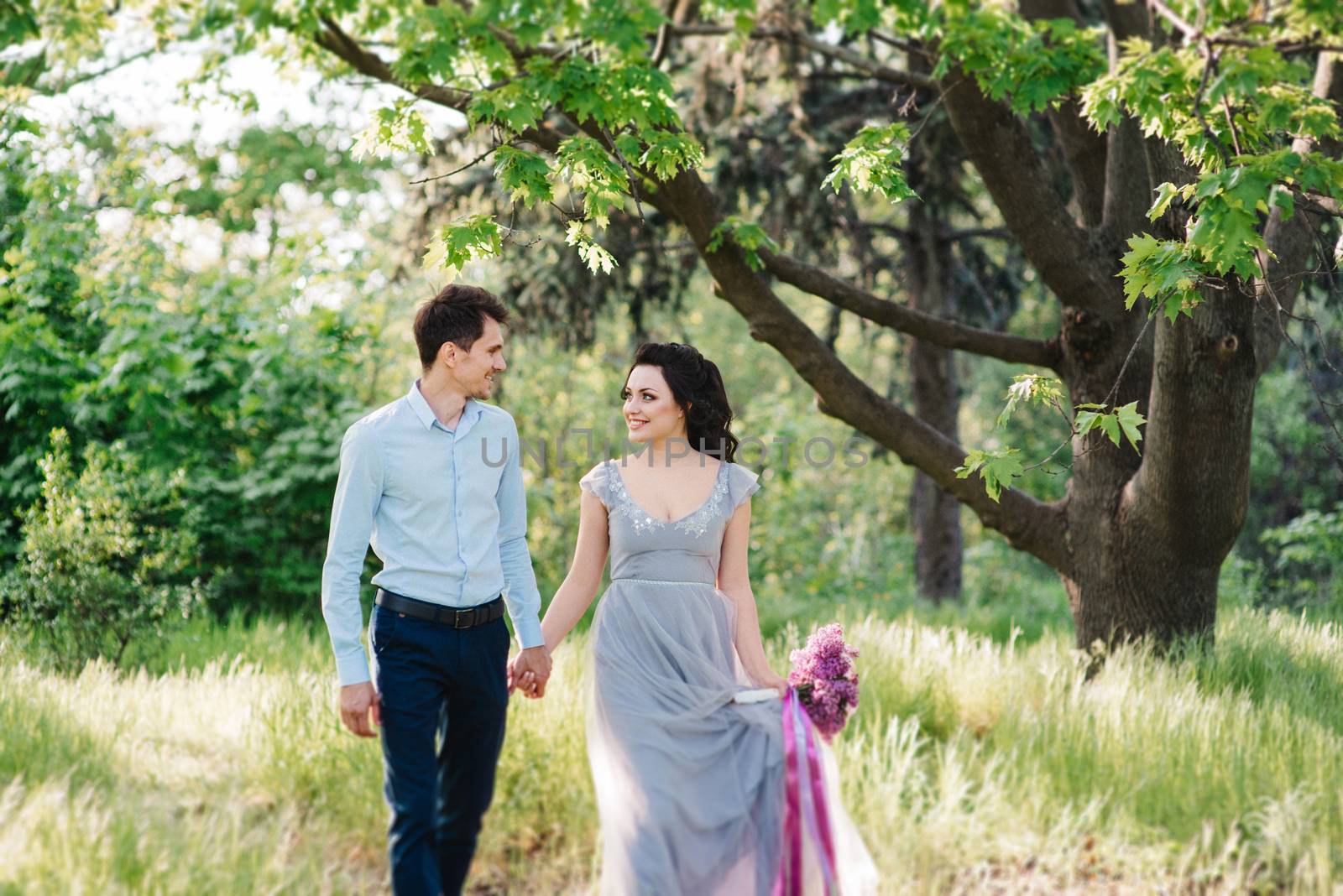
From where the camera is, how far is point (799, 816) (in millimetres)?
3223

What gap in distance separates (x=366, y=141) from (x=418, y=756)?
283cm

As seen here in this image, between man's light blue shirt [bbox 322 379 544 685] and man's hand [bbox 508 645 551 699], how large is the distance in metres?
0.28

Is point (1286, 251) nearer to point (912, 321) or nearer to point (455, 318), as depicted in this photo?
point (912, 321)

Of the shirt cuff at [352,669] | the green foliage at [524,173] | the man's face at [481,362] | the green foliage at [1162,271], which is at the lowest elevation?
the shirt cuff at [352,669]

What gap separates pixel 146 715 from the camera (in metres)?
4.96

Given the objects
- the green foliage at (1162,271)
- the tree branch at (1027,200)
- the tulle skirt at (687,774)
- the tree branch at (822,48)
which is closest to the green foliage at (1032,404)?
the green foliage at (1162,271)

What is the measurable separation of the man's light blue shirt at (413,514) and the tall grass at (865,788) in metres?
0.78

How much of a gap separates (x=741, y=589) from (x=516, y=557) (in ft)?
2.70

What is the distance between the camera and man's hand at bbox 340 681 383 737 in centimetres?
329

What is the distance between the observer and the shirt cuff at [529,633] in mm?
3781

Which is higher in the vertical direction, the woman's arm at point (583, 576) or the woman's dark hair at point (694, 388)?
the woman's dark hair at point (694, 388)

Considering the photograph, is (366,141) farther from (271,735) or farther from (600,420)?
(600,420)

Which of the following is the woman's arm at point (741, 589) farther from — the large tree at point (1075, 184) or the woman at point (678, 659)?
the large tree at point (1075, 184)

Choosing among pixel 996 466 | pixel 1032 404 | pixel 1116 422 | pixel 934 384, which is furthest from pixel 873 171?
pixel 934 384
